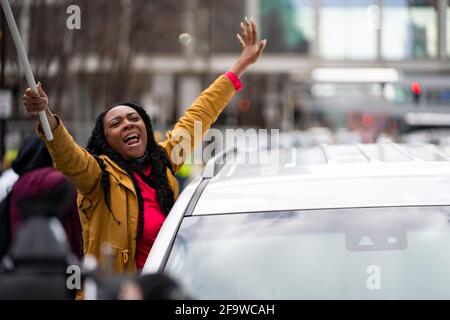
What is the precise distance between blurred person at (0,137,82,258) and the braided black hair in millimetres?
1134

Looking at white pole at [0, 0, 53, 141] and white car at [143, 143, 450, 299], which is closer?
white car at [143, 143, 450, 299]

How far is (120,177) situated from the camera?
15.2 ft

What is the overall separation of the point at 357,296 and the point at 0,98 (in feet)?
43.9

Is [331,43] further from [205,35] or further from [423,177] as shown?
[423,177]

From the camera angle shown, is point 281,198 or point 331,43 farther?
point 331,43

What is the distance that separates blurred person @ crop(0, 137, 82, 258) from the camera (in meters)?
6.27

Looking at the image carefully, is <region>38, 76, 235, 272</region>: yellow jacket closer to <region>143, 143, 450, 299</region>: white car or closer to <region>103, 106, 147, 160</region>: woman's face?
<region>103, 106, 147, 160</region>: woman's face

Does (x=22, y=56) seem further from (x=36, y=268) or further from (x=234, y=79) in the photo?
(x=234, y=79)

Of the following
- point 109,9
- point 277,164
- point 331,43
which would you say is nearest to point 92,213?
point 277,164

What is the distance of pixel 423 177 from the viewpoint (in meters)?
3.84

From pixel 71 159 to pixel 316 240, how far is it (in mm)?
1335

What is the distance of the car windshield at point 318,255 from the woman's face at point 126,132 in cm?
125

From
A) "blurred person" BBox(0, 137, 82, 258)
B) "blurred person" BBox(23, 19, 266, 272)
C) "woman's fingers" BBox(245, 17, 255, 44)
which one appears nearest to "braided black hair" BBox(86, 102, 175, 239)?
"blurred person" BBox(23, 19, 266, 272)

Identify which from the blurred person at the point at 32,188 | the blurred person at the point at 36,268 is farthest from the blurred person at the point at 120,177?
the blurred person at the point at 32,188
